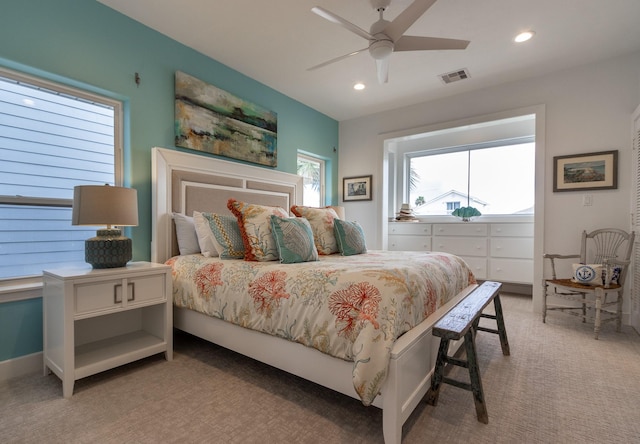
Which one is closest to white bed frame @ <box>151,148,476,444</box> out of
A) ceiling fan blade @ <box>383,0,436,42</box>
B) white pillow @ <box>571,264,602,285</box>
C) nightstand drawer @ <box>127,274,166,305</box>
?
nightstand drawer @ <box>127,274,166,305</box>

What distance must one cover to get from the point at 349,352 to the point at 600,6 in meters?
3.12

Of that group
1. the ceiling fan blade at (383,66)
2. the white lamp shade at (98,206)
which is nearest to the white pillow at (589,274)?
the ceiling fan blade at (383,66)

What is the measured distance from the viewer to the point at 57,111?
2203 millimetres

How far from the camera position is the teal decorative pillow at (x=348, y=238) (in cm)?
268

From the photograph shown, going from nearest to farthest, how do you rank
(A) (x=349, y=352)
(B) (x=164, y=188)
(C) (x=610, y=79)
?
(A) (x=349, y=352)
(B) (x=164, y=188)
(C) (x=610, y=79)

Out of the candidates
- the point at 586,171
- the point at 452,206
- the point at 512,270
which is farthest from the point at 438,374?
the point at 452,206

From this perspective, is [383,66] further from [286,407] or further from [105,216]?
[286,407]

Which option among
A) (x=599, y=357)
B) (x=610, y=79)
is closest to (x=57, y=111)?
(x=599, y=357)

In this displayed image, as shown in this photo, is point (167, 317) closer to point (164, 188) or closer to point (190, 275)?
point (190, 275)

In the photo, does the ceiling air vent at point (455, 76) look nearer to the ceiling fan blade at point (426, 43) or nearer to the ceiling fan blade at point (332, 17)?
the ceiling fan blade at point (426, 43)

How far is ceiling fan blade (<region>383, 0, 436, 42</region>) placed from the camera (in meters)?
1.81

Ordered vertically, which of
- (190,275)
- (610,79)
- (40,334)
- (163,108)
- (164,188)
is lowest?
(40,334)

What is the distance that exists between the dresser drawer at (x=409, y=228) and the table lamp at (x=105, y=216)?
3.83m

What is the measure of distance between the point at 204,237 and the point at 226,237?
24 cm
